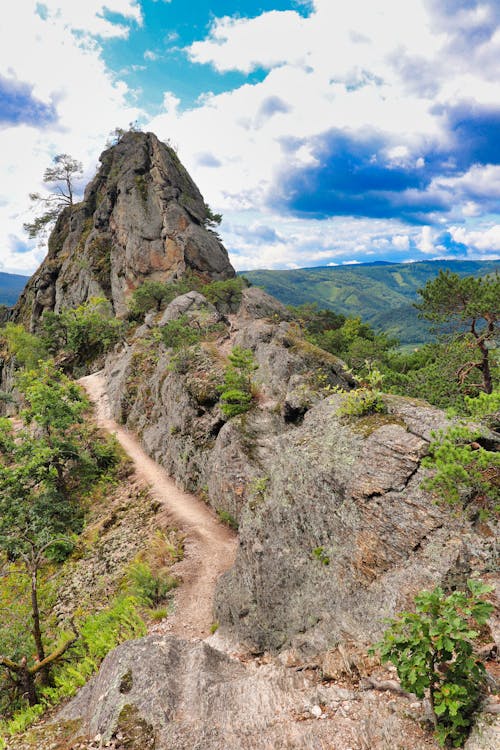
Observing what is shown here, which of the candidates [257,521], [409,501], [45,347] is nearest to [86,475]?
[257,521]

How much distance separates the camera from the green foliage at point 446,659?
5.31m

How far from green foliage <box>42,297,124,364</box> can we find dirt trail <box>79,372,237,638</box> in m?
29.8

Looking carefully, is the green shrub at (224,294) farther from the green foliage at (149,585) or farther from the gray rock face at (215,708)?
the gray rock face at (215,708)

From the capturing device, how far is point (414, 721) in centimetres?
610

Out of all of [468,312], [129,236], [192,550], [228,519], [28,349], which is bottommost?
[192,550]

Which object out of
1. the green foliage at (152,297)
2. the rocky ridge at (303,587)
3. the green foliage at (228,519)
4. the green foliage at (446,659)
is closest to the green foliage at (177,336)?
the rocky ridge at (303,587)

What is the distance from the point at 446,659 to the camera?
5.51 m

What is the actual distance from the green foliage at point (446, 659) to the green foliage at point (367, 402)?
713 centimetres

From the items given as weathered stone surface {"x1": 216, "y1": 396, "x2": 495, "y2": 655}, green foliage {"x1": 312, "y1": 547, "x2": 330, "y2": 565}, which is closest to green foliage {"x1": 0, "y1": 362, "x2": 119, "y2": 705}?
weathered stone surface {"x1": 216, "y1": 396, "x2": 495, "y2": 655}

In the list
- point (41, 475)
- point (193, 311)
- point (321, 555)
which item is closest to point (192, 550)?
point (321, 555)

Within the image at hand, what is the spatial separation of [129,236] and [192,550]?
6438 cm

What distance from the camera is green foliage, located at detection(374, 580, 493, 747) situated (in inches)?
209

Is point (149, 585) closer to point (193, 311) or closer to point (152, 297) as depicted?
point (193, 311)

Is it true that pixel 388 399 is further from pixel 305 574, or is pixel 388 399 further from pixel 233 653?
pixel 233 653
